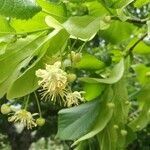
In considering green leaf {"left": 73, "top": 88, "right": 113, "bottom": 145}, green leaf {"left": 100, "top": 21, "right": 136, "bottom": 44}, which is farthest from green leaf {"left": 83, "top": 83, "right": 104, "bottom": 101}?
green leaf {"left": 100, "top": 21, "right": 136, "bottom": 44}

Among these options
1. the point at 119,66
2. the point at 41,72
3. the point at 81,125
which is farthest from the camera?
the point at 119,66

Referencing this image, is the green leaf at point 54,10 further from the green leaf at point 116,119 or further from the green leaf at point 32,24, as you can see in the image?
the green leaf at point 116,119

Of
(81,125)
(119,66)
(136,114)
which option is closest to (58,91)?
(81,125)

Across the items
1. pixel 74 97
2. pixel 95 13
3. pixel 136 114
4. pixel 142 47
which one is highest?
pixel 95 13

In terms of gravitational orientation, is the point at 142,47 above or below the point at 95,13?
below

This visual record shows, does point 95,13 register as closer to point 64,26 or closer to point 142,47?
point 64,26

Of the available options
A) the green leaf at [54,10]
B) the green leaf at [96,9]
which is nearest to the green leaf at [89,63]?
the green leaf at [96,9]
